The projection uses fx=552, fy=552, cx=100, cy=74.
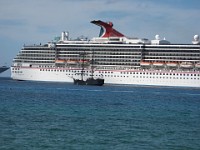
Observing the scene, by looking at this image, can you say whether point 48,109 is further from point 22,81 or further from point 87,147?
point 22,81

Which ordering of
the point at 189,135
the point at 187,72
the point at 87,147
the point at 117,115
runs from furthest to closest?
the point at 187,72, the point at 117,115, the point at 189,135, the point at 87,147

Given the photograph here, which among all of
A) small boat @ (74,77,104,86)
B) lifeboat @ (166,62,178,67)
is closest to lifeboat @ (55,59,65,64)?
small boat @ (74,77,104,86)

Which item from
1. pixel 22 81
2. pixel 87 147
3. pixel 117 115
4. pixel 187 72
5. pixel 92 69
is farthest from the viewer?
pixel 22 81

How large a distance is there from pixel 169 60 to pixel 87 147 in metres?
58.7

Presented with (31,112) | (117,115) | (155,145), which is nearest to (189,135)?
(155,145)

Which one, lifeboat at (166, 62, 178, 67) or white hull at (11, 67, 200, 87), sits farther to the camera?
lifeboat at (166, 62, 178, 67)

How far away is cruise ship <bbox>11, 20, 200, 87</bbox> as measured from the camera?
77000 mm

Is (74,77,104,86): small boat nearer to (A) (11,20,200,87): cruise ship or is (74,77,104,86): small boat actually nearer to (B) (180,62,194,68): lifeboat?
(A) (11,20,200,87): cruise ship

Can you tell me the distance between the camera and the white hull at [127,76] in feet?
247

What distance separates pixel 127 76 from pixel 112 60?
489 cm

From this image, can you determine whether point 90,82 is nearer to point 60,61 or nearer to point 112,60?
point 112,60

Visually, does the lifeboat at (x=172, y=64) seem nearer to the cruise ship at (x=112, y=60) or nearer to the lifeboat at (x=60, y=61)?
the cruise ship at (x=112, y=60)

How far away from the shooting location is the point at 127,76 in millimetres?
78625

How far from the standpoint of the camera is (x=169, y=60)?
78.8m
